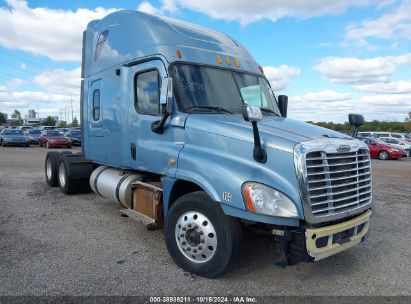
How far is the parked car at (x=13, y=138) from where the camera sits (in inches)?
1246

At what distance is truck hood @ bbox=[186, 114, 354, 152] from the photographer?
171 inches

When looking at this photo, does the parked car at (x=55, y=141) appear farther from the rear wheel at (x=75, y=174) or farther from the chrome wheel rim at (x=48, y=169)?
the rear wheel at (x=75, y=174)

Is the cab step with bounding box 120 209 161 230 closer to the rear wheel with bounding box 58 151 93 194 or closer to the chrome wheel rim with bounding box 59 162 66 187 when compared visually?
the rear wheel with bounding box 58 151 93 194

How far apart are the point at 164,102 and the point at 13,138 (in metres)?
30.7

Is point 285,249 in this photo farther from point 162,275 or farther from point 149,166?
point 149,166

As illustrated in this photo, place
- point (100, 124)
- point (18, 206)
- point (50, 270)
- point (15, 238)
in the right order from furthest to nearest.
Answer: point (18, 206) < point (100, 124) < point (15, 238) < point (50, 270)

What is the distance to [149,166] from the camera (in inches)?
227

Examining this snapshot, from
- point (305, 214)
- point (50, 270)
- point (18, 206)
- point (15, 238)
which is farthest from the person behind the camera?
point (18, 206)

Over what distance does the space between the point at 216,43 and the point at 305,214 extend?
332cm

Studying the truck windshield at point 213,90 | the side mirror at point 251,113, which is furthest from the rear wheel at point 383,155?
the side mirror at point 251,113

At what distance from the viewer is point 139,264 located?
5.04 m

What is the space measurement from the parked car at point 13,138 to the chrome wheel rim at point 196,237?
30.9 metres

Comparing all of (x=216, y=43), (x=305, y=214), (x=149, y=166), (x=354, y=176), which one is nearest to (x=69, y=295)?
(x=149, y=166)

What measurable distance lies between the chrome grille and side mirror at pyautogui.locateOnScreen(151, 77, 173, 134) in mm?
1895
